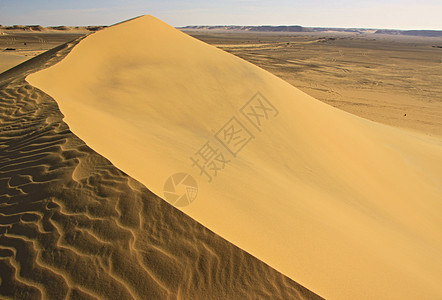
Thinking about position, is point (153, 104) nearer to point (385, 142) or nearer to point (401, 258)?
point (401, 258)

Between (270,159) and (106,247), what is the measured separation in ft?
10.2

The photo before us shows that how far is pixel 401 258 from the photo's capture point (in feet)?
10.2

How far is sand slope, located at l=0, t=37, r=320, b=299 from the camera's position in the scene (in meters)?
1.95

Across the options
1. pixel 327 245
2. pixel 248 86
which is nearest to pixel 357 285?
pixel 327 245

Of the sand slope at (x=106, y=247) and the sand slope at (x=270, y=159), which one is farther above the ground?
the sand slope at (x=270, y=159)

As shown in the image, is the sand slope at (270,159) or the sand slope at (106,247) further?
the sand slope at (270,159)

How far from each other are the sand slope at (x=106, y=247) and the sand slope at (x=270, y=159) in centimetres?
19

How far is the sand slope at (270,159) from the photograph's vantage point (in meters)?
2.62

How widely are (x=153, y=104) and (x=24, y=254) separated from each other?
364cm

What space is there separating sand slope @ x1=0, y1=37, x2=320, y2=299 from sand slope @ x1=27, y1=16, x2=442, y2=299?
195 millimetres

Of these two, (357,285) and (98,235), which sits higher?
(357,285)

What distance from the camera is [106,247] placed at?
2.15m

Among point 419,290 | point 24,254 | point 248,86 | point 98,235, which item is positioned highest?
point 248,86

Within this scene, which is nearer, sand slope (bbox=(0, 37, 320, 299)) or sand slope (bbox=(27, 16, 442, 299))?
sand slope (bbox=(0, 37, 320, 299))
